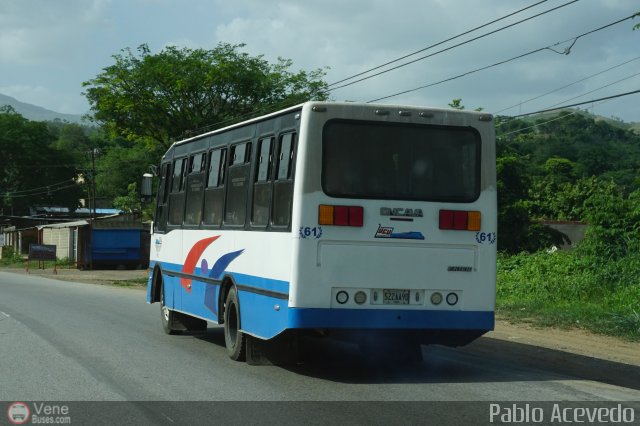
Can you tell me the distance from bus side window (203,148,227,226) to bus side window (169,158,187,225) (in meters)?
1.46

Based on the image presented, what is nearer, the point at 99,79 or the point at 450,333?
the point at 450,333

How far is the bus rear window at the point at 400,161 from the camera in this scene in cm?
1041

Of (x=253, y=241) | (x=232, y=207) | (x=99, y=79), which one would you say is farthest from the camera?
(x=99, y=79)

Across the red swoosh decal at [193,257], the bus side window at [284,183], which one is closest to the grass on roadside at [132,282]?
the red swoosh decal at [193,257]

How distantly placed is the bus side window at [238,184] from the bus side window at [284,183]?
1.13 metres

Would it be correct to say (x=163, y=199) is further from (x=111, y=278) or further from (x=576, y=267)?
(x=111, y=278)

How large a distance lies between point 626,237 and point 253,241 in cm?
1417

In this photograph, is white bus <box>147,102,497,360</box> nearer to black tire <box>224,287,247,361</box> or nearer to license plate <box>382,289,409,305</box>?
license plate <box>382,289,409,305</box>

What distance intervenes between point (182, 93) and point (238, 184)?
30.9m

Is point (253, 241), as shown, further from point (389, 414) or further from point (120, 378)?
point (389, 414)

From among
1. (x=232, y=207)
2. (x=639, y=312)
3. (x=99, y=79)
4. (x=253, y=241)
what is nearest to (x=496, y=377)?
(x=253, y=241)

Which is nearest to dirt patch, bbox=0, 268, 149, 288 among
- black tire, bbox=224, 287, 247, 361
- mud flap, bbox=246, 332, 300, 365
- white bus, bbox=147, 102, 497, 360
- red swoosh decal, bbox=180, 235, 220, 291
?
red swoosh decal, bbox=180, 235, 220, 291

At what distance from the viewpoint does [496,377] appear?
1085cm

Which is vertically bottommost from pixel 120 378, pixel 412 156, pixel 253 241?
pixel 120 378
